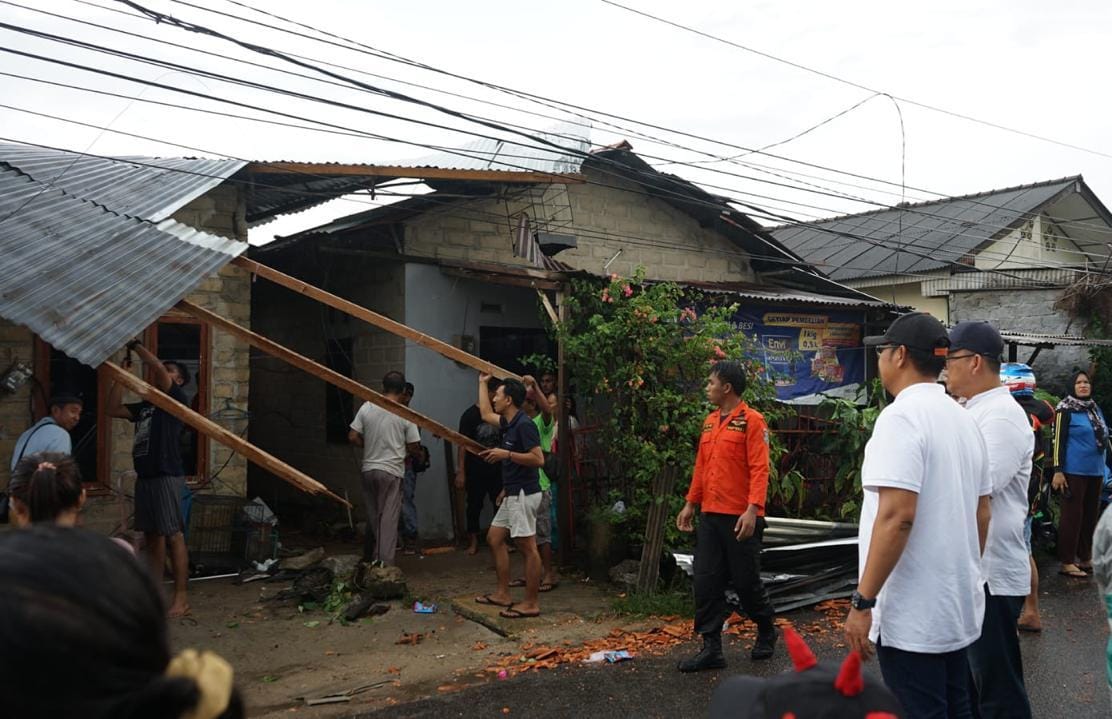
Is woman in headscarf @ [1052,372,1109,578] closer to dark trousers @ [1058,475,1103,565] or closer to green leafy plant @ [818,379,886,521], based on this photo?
dark trousers @ [1058,475,1103,565]

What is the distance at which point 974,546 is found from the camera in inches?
125

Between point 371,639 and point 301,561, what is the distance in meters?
2.34

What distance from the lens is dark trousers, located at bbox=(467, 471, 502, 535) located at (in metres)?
10.2

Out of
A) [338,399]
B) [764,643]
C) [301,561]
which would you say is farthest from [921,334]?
[338,399]

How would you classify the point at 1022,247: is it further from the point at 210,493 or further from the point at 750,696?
the point at 750,696

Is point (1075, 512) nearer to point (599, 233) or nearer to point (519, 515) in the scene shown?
point (519, 515)

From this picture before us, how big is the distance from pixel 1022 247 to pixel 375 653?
19506 millimetres

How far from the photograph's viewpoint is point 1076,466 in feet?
27.3

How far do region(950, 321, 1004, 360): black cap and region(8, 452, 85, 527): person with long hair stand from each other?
4024mm

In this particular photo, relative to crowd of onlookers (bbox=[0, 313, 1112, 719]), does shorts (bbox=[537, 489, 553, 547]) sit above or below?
below

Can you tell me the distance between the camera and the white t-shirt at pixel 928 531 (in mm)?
3033

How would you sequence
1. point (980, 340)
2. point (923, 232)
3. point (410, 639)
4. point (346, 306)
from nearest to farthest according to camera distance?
point (980, 340) → point (346, 306) → point (410, 639) → point (923, 232)

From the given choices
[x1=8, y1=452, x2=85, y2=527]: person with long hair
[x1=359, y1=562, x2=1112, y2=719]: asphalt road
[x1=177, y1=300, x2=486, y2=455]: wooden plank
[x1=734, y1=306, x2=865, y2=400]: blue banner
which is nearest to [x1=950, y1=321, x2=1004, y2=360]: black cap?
[x1=359, y1=562, x2=1112, y2=719]: asphalt road

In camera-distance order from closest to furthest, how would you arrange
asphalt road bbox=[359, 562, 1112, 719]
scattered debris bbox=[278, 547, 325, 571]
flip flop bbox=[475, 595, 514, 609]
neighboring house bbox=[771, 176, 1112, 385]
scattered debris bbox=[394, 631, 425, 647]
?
asphalt road bbox=[359, 562, 1112, 719], scattered debris bbox=[394, 631, 425, 647], flip flop bbox=[475, 595, 514, 609], scattered debris bbox=[278, 547, 325, 571], neighboring house bbox=[771, 176, 1112, 385]
